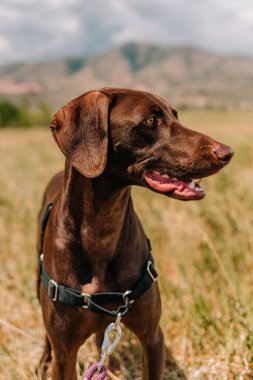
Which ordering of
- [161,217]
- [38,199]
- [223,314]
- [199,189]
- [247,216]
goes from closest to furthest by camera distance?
[199,189] < [223,314] < [247,216] < [161,217] < [38,199]

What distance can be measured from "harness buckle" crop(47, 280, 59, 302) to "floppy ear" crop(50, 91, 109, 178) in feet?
2.45

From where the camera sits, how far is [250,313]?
3.02 meters

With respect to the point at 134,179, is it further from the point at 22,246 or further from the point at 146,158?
the point at 22,246

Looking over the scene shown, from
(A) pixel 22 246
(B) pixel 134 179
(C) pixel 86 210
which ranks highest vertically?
(B) pixel 134 179

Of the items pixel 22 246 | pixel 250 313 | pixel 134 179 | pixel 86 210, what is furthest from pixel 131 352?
pixel 22 246

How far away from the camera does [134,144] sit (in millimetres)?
2506

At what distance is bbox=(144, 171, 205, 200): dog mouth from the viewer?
7.95 feet

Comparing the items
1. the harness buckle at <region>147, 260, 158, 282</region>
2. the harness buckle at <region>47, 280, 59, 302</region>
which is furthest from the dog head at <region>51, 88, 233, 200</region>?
the harness buckle at <region>47, 280, 59, 302</region>

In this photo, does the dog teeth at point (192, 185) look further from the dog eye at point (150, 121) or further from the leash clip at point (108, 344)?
the leash clip at point (108, 344)

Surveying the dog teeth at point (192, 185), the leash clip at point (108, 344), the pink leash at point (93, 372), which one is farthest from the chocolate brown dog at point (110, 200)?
the pink leash at point (93, 372)

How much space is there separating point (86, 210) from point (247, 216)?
270 cm

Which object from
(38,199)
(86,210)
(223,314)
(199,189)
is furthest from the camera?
(38,199)

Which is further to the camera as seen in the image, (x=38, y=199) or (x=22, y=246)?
(x=38, y=199)

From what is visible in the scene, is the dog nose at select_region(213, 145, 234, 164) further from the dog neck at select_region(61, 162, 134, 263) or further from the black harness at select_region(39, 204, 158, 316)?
the black harness at select_region(39, 204, 158, 316)
